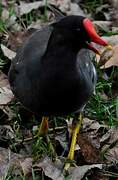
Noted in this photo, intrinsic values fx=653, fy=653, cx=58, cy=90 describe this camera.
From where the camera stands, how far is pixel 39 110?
4.09 metres

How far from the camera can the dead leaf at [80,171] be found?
4133 millimetres

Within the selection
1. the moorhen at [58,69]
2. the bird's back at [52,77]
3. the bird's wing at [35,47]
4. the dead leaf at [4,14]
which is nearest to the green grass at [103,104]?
the moorhen at [58,69]

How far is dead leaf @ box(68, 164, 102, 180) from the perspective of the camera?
13.6 feet

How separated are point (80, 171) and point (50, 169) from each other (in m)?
0.20

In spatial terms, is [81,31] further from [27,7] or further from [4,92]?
[27,7]

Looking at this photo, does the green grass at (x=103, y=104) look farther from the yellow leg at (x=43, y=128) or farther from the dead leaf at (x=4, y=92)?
the dead leaf at (x=4, y=92)

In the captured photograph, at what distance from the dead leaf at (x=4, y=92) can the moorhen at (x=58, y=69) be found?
551 millimetres

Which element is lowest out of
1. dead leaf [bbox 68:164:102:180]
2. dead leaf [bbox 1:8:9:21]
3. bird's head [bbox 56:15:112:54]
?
A: dead leaf [bbox 68:164:102:180]

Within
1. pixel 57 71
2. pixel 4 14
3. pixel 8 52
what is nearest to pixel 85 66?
pixel 57 71

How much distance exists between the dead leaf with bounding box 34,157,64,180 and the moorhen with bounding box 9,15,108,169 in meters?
0.07

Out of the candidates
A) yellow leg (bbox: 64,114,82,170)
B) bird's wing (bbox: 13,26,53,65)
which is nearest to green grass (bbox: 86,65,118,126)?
yellow leg (bbox: 64,114,82,170)

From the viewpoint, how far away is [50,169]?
4211 millimetres

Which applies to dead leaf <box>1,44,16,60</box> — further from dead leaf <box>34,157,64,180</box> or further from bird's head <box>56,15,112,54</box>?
bird's head <box>56,15,112,54</box>

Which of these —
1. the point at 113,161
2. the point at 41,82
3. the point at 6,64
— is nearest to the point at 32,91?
the point at 41,82
